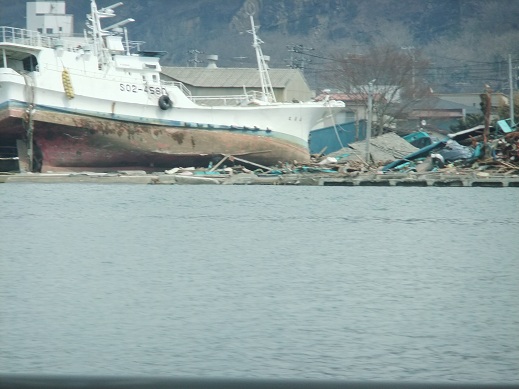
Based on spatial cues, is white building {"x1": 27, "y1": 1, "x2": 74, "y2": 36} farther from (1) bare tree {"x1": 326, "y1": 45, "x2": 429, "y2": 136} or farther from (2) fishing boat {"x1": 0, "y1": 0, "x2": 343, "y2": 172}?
(2) fishing boat {"x1": 0, "y1": 0, "x2": 343, "y2": 172}

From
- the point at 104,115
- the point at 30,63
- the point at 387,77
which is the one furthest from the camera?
the point at 387,77

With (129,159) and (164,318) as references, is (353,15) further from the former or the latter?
(164,318)

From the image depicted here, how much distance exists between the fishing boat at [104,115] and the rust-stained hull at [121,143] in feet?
0.13

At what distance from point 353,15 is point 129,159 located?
76.6 m

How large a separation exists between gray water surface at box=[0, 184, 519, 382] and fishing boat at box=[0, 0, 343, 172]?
10.2 metres

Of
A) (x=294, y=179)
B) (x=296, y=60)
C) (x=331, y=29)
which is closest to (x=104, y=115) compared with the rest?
(x=294, y=179)

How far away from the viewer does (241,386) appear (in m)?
3.89

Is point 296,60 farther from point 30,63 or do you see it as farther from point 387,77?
point 30,63

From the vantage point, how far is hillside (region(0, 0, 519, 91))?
75125mm

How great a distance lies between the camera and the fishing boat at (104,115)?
36.9 m

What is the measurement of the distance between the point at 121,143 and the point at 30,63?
15.3ft

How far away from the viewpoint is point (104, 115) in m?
38.0

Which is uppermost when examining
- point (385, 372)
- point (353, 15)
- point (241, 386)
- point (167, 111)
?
point (353, 15)

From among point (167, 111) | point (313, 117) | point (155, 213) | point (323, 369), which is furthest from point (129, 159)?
point (323, 369)
